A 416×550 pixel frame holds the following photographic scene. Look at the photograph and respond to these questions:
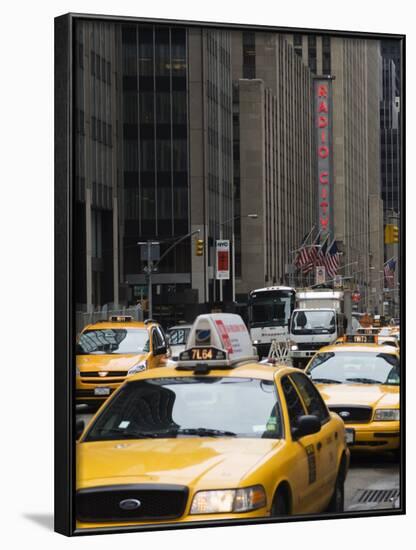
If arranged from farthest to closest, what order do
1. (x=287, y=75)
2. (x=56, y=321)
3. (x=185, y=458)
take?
(x=287, y=75)
(x=56, y=321)
(x=185, y=458)

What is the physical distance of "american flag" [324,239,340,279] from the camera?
11289 mm

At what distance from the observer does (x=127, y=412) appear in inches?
381

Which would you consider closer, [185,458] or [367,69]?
[185,458]

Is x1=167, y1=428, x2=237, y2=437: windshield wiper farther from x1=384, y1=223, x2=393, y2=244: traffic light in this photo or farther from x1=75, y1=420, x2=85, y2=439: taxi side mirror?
x1=384, y1=223, x2=393, y2=244: traffic light

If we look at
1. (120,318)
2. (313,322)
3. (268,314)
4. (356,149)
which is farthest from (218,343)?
(356,149)

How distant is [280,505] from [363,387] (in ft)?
8.42

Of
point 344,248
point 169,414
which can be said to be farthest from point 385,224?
point 169,414

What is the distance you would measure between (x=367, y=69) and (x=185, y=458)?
4754 millimetres

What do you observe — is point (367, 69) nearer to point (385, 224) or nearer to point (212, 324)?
point (385, 224)

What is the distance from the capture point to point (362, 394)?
1170 centimetres

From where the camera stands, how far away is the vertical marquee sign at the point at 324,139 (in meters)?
11.5

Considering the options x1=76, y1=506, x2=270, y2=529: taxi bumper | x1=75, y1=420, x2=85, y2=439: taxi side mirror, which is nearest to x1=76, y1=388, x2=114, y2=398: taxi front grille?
x1=75, y1=420, x2=85, y2=439: taxi side mirror

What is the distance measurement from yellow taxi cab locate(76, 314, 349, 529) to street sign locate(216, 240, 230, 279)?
2.69ft

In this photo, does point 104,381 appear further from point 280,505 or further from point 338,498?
point 338,498
